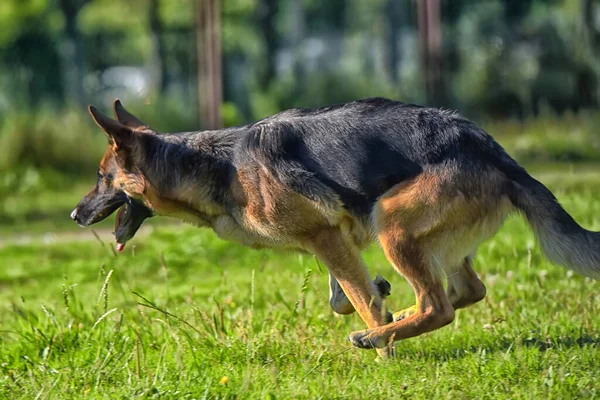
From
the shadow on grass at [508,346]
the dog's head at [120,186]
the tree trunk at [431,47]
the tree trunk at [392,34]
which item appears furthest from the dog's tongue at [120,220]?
the tree trunk at [392,34]

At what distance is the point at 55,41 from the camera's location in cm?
2255

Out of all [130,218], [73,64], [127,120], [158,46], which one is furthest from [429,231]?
[158,46]

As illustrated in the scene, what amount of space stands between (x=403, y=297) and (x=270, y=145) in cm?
199

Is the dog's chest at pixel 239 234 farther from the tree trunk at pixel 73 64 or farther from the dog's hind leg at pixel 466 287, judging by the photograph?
the tree trunk at pixel 73 64

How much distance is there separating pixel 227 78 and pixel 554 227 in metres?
19.2

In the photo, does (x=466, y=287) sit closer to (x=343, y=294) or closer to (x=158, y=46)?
(x=343, y=294)

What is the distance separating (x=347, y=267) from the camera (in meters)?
5.87

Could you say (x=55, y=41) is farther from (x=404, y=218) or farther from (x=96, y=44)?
(x=404, y=218)

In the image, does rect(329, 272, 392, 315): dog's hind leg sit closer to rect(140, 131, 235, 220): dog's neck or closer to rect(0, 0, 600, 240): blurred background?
rect(140, 131, 235, 220): dog's neck

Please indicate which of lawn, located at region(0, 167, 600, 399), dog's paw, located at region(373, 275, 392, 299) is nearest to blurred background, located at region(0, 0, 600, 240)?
lawn, located at region(0, 167, 600, 399)

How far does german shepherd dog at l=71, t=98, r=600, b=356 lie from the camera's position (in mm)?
5457

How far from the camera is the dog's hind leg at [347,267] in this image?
5.86 meters

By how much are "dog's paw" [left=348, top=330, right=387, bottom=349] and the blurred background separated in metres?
6.15

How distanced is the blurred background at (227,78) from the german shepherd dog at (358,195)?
16.0 feet
